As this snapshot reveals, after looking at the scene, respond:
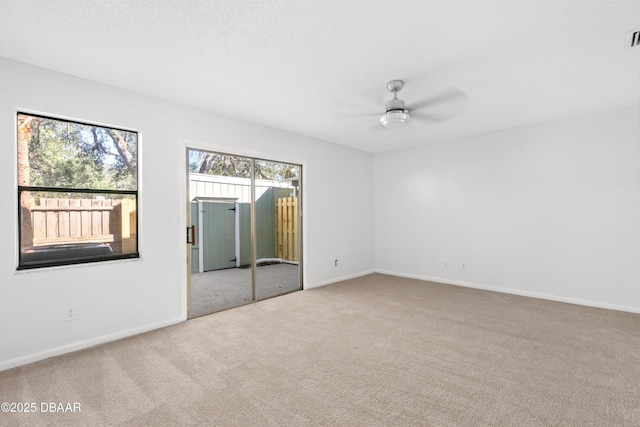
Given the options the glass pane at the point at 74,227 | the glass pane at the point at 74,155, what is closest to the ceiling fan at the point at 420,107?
the glass pane at the point at 74,155

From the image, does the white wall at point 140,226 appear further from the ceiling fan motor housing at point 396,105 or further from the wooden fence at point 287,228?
the ceiling fan motor housing at point 396,105

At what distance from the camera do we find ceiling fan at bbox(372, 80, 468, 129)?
304 centimetres

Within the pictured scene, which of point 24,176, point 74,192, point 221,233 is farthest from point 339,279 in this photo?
point 24,176

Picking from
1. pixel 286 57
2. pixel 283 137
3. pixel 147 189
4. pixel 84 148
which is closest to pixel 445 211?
pixel 283 137

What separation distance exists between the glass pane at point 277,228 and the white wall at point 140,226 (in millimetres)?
328

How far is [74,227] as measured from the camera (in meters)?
2.88

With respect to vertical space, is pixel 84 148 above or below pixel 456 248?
above

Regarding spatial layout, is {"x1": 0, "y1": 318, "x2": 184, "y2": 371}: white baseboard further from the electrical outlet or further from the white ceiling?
the white ceiling

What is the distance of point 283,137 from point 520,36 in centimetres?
319

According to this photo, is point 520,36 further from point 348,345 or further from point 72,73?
point 72,73

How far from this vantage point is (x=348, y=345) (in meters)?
2.82

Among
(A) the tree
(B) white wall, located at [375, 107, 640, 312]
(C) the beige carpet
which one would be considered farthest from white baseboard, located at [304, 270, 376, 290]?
(A) the tree

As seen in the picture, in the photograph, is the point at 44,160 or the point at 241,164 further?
the point at 241,164

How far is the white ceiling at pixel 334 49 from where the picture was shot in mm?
1935
